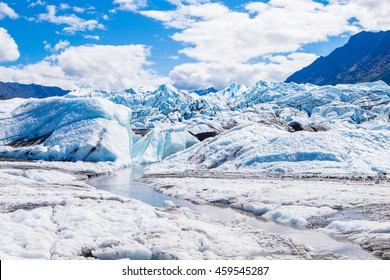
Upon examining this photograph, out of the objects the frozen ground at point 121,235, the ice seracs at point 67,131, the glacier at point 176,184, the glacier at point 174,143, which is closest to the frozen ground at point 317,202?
the glacier at point 176,184

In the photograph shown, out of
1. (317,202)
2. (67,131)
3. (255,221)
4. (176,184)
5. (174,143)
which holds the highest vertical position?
(67,131)

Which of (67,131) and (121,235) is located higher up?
(67,131)

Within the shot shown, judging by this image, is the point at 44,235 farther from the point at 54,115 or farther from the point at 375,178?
the point at 54,115

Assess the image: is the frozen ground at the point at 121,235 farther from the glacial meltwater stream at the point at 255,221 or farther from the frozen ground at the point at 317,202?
the frozen ground at the point at 317,202

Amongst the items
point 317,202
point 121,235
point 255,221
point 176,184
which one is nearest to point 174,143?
point 176,184

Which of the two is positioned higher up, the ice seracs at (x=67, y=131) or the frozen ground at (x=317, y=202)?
the ice seracs at (x=67, y=131)

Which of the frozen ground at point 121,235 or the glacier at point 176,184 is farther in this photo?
the glacier at point 176,184

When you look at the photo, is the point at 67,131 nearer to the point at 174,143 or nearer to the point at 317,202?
the point at 174,143
